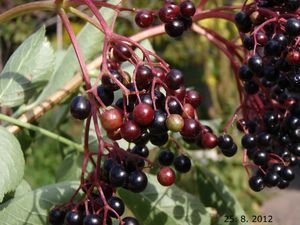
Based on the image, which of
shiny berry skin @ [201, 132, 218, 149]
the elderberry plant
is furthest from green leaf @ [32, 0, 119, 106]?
shiny berry skin @ [201, 132, 218, 149]

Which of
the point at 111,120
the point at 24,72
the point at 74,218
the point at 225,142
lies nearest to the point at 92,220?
the point at 74,218

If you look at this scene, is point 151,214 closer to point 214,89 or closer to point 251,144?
point 251,144

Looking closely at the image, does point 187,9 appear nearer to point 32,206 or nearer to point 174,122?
point 174,122

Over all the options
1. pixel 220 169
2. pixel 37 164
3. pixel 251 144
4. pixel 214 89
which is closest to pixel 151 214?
pixel 251 144

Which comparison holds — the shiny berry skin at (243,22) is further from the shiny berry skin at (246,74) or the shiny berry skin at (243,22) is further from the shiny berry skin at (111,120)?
the shiny berry skin at (111,120)

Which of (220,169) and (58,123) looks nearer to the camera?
(58,123)
